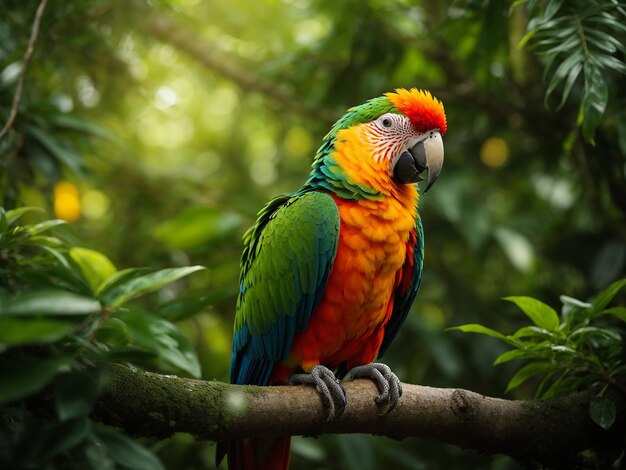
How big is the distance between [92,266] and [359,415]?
117 centimetres

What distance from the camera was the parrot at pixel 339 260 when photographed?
261cm

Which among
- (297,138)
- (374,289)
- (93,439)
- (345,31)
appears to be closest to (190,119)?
(297,138)

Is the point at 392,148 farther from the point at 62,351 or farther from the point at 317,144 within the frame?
the point at 317,144

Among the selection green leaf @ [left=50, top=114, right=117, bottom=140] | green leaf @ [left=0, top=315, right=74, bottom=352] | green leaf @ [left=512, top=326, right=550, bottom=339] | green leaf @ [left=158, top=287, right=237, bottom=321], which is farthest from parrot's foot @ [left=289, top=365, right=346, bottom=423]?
green leaf @ [left=50, top=114, right=117, bottom=140]

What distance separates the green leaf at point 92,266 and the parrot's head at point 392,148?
957 mm

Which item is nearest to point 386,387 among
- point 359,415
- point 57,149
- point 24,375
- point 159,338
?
point 359,415

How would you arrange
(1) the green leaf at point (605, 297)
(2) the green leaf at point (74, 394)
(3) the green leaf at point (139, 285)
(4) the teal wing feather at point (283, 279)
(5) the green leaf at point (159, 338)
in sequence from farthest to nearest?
(4) the teal wing feather at point (283, 279) < (1) the green leaf at point (605, 297) < (3) the green leaf at point (139, 285) < (5) the green leaf at point (159, 338) < (2) the green leaf at point (74, 394)

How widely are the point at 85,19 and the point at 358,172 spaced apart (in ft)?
6.01

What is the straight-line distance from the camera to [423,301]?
4957mm

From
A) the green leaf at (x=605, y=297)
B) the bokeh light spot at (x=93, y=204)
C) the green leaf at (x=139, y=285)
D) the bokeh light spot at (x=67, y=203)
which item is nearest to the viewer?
the green leaf at (x=139, y=285)

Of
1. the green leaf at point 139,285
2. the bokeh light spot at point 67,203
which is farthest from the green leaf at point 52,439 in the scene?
the bokeh light spot at point 67,203

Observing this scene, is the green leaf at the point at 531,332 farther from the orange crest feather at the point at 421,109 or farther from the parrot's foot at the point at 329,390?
the orange crest feather at the point at 421,109

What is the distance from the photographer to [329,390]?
2322mm

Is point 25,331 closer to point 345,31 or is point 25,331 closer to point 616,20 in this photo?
point 616,20
